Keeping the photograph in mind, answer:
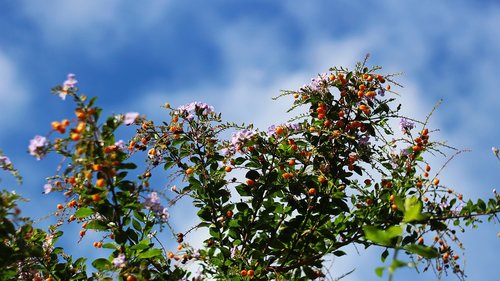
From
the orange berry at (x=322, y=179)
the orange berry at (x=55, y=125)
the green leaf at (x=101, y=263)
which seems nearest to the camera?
the orange berry at (x=55, y=125)

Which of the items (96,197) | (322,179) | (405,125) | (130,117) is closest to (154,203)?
(96,197)

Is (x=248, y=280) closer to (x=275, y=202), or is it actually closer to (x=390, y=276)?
(x=275, y=202)

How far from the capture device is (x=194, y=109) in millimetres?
4715

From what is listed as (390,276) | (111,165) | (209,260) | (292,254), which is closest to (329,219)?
(292,254)

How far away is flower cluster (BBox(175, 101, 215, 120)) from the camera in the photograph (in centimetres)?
470

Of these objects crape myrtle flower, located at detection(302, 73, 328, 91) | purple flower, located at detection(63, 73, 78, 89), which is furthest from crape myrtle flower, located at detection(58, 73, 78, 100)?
crape myrtle flower, located at detection(302, 73, 328, 91)

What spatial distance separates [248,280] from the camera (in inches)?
163

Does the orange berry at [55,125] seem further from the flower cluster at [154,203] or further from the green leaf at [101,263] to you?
the green leaf at [101,263]

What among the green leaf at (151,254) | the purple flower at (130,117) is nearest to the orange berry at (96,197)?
the purple flower at (130,117)

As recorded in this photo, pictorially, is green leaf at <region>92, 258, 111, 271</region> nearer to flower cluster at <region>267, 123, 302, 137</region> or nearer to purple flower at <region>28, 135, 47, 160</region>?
purple flower at <region>28, 135, 47, 160</region>

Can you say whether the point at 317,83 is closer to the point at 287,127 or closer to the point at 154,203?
the point at 287,127

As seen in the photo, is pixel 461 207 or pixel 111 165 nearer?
pixel 111 165

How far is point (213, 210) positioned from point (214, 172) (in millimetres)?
298

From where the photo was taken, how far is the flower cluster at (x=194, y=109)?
4.70 m
